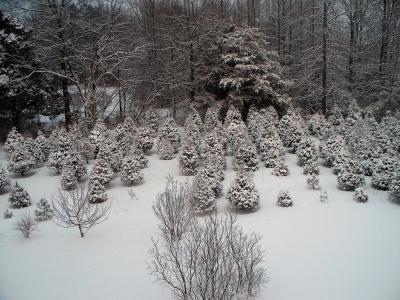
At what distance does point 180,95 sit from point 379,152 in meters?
16.6

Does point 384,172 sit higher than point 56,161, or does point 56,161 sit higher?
point 56,161

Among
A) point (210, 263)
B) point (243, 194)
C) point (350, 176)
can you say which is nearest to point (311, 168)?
point (350, 176)

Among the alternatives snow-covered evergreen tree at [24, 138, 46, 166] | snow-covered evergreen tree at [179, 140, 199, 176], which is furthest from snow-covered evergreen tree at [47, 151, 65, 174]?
snow-covered evergreen tree at [179, 140, 199, 176]

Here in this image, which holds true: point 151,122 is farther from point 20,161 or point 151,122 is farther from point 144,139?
point 20,161

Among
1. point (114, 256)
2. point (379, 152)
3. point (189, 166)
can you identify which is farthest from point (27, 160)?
point (379, 152)

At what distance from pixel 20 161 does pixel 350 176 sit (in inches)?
595

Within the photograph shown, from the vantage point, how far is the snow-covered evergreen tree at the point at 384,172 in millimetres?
15023

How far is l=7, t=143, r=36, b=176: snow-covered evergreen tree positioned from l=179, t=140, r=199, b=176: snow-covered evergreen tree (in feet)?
24.8

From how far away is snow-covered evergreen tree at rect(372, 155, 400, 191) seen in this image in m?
15.0

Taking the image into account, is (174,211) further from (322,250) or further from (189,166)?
(189,166)

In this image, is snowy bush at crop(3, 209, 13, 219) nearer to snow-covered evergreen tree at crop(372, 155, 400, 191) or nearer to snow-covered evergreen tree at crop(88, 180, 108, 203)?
snow-covered evergreen tree at crop(88, 180, 108, 203)

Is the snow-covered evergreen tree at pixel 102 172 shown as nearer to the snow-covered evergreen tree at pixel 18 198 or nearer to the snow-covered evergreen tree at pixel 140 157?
the snow-covered evergreen tree at pixel 140 157

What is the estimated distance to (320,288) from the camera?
379 inches

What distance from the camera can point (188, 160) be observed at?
55.4ft
